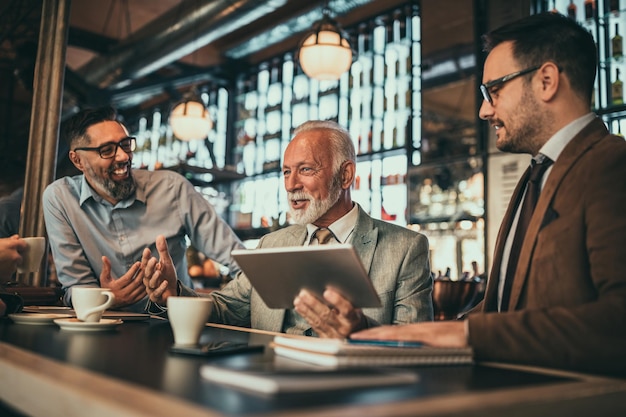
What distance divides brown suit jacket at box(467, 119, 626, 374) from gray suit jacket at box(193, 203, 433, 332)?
42 cm

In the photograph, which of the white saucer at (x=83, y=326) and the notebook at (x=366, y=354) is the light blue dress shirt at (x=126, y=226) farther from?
the notebook at (x=366, y=354)

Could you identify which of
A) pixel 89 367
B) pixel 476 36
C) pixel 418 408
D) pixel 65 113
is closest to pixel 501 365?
pixel 418 408

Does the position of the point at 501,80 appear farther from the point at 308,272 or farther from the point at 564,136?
the point at 308,272

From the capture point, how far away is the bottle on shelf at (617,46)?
469 cm

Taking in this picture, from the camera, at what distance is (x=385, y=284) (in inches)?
79.0

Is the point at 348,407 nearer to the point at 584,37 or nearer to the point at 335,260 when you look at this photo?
the point at 335,260

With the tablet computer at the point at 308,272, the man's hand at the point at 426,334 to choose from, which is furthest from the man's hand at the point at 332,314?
the man's hand at the point at 426,334

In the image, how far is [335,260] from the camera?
1.27 m

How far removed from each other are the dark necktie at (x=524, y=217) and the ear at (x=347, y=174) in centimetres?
88

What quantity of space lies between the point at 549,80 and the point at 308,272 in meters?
0.81

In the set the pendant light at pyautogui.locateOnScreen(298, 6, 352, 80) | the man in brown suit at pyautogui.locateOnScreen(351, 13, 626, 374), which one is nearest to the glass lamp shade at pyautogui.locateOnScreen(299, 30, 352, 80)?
the pendant light at pyautogui.locateOnScreen(298, 6, 352, 80)

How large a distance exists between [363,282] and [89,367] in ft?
1.90

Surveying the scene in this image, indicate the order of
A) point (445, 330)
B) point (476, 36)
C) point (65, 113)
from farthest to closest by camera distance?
point (65, 113), point (476, 36), point (445, 330)

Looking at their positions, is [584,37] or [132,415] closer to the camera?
[132,415]
